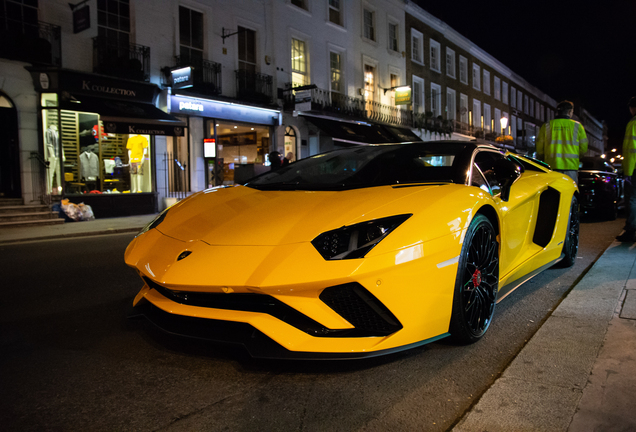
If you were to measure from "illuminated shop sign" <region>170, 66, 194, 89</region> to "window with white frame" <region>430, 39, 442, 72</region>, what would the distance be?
18.3 m

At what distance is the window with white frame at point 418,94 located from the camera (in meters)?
26.0

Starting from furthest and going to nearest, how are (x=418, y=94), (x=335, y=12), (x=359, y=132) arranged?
(x=418, y=94), (x=335, y=12), (x=359, y=132)

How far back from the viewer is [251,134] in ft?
55.7

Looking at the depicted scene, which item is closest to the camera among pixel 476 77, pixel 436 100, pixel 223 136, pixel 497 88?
pixel 223 136

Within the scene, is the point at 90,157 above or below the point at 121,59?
below

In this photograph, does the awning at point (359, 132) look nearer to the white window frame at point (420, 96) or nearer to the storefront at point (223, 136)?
the storefront at point (223, 136)

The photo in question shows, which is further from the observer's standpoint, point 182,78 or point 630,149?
point 182,78

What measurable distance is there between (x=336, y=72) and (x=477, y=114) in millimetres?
17091

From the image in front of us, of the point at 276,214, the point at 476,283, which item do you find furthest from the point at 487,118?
the point at 276,214

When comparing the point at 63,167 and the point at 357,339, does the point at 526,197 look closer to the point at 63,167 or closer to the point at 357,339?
the point at 357,339

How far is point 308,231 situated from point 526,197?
2072mm

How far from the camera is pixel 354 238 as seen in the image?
2252mm

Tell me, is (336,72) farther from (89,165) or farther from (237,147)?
(89,165)

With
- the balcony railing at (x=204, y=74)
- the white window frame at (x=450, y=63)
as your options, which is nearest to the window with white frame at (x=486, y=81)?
the white window frame at (x=450, y=63)
